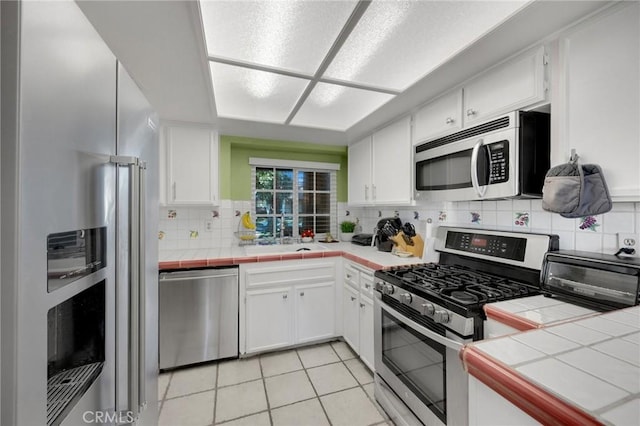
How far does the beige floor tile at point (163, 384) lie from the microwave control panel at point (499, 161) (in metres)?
2.56

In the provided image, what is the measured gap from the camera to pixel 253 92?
1.96 metres

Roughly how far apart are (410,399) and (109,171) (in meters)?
1.76

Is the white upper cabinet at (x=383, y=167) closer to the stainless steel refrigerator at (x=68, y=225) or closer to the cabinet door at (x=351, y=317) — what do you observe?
the cabinet door at (x=351, y=317)

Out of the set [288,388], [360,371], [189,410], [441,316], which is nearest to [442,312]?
[441,316]

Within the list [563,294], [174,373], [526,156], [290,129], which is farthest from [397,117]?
[174,373]

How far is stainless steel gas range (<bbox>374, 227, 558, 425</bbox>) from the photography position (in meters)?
1.22

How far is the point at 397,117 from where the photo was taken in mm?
2326

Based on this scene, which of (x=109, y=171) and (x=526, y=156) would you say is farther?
(x=526, y=156)

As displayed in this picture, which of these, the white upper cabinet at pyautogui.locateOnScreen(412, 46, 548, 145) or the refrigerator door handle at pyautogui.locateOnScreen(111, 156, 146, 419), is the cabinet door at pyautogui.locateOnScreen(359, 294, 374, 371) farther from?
the refrigerator door handle at pyautogui.locateOnScreen(111, 156, 146, 419)

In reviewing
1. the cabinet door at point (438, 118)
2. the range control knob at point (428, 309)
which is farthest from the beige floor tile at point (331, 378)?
the cabinet door at point (438, 118)

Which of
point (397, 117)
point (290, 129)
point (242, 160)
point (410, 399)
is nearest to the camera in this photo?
point (410, 399)

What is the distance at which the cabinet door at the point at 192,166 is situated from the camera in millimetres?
2451

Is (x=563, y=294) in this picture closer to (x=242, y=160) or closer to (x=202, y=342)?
(x=202, y=342)

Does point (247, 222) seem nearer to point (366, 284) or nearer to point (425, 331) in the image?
point (366, 284)
